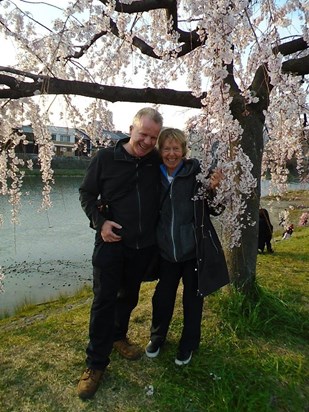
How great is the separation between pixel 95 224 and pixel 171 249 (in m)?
0.56

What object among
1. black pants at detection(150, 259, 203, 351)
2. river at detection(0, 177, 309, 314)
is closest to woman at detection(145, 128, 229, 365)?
black pants at detection(150, 259, 203, 351)

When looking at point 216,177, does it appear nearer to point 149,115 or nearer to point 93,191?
point 149,115

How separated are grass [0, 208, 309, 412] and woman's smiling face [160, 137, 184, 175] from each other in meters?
1.52

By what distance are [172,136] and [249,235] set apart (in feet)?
5.00

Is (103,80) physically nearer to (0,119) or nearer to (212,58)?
(0,119)

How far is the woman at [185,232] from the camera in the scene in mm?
2535

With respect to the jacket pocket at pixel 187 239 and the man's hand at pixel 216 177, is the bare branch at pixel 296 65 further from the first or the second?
the jacket pocket at pixel 187 239

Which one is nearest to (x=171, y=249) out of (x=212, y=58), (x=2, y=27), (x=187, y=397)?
(x=187, y=397)

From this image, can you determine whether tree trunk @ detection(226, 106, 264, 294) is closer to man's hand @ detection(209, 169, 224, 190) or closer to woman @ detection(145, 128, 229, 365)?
woman @ detection(145, 128, 229, 365)

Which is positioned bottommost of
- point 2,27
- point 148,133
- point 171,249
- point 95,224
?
point 171,249

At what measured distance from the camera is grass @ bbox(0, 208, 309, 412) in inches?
95.7

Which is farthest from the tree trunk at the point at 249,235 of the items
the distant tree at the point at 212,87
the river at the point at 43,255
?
the river at the point at 43,255

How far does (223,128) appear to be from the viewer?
241cm

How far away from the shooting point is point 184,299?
269 centimetres
